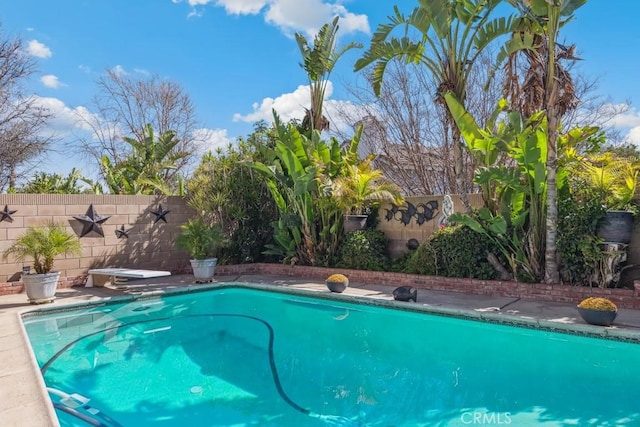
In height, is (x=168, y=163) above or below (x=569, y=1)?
below

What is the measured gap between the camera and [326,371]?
218 inches

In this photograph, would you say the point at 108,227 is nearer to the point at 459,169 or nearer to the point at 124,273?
the point at 124,273

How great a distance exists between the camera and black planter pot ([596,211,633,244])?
294 inches

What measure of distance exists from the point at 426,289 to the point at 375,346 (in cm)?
363

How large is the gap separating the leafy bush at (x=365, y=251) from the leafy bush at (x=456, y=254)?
1197 mm

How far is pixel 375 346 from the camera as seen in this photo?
6.49 m

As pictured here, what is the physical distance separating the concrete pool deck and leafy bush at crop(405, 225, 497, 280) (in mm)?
611

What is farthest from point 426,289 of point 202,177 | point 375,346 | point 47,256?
point 47,256

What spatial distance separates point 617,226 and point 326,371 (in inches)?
225

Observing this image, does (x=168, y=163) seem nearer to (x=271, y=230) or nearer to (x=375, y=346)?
(x=271, y=230)

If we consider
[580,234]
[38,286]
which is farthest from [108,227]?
[580,234]

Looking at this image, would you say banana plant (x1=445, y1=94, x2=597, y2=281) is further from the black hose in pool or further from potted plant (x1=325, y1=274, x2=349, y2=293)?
the black hose in pool

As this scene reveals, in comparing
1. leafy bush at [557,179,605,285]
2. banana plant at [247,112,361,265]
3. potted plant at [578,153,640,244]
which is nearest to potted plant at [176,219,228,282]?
banana plant at [247,112,361,265]

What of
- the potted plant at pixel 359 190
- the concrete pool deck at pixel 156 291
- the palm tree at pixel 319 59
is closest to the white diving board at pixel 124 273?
the concrete pool deck at pixel 156 291
